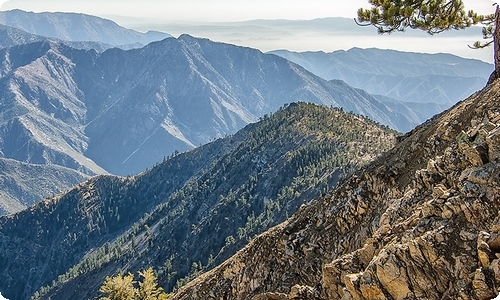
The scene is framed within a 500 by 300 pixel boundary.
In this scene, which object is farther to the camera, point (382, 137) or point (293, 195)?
point (382, 137)

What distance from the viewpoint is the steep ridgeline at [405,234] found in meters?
15.4

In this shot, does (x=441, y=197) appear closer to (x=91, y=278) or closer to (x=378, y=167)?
(x=378, y=167)

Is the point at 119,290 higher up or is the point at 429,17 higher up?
the point at 429,17

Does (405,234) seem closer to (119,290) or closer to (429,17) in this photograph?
(429,17)

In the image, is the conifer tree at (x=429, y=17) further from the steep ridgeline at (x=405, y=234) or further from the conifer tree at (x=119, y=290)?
the conifer tree at (x=119, y=290)

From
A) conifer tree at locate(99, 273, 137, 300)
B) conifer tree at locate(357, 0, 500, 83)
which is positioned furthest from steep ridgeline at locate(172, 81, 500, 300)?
conifer tree at locate(99, 273, 137, 300)

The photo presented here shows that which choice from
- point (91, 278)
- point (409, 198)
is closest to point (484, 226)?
point (409, 198)

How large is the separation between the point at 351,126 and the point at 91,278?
123265 mm

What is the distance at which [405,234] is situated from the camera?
17.8 m

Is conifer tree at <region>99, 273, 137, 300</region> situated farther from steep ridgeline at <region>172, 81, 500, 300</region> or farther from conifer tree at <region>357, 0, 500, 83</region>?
conifer tree at <region>357, 0, 500, 83</region>

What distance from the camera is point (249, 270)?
31.3 meters

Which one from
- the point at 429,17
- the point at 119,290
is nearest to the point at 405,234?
the point at 429,17

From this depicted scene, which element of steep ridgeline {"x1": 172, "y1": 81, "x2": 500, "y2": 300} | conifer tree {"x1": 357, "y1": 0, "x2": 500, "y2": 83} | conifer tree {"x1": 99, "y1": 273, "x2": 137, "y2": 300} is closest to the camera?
steep ridgeline {"x1": 172, "y1": 81, "x2": 500, "y2": 300}

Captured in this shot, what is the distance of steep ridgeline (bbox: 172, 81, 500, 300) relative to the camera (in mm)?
15414
